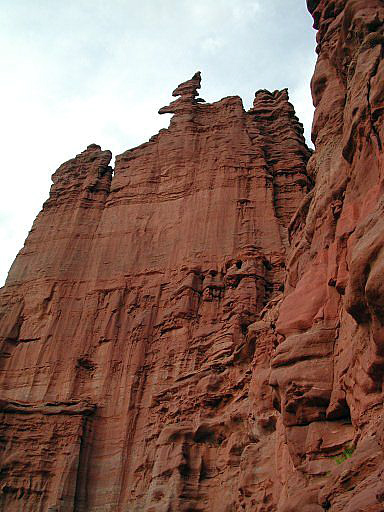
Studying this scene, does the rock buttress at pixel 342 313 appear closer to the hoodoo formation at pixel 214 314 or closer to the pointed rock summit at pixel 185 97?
the hoodoo formation at pixel 214 314

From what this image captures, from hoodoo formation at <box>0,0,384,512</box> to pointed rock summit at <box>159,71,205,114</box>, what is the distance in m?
0.14

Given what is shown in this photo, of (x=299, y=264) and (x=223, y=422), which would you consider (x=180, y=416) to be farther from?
(x=299, y=264)

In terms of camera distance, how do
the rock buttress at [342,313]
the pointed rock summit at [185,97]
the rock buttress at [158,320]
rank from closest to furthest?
the rock buttress at [342,313] < the rock buttress at [158,320] < the pointed rock summit at [185,97]

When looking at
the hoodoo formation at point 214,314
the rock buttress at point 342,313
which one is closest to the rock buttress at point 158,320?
the hoodoo formation at point 214,314

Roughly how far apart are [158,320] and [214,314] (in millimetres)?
2834

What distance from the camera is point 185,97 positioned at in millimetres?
38219

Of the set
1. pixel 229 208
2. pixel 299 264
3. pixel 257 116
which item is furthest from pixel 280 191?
pixel 299 264

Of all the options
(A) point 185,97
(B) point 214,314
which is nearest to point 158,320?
(B) point 214,314

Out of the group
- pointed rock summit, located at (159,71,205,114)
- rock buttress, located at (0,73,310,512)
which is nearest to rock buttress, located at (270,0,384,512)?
rock buttress, located at (0,73,310,512)

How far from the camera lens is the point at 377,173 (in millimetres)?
11734

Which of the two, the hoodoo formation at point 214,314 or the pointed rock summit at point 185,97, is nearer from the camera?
the hoodoo formation at point 214,314

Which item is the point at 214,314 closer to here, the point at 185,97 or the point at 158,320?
the point at 158,320

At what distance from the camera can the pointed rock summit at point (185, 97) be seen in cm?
3756

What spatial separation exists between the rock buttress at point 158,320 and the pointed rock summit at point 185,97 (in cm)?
14
